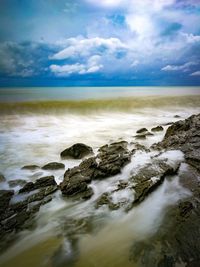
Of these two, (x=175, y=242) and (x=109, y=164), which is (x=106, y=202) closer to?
(x=109, y=164)

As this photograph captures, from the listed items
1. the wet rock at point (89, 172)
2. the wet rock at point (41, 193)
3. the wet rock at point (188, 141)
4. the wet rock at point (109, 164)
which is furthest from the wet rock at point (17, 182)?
the wet rock at point (188, 141)

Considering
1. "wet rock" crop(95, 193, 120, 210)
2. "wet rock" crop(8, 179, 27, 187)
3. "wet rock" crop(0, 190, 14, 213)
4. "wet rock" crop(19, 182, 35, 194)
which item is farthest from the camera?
"wet rock" crop(8, 179, 27, 187)

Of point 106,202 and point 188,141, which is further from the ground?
point 188,141

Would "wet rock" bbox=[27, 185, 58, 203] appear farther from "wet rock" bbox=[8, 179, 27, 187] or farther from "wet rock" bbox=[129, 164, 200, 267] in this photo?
"wet rock" bbox=[129, 164, 200, 267]

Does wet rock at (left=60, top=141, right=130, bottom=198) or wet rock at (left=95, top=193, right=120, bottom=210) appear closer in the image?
wet rock at (left=95, top=193, right=120, bottom=210)

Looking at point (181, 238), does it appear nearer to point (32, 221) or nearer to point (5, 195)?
point (32, 221)

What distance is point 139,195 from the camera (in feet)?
17.4

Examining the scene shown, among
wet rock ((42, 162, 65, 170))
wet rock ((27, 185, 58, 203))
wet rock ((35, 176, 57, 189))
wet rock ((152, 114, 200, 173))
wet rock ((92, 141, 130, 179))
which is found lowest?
wet rock ((42, 162, 65, 170))

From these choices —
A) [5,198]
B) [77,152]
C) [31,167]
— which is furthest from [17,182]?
[77,152]

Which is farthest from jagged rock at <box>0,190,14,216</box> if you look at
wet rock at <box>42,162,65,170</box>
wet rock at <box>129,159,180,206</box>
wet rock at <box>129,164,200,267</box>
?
wet rock at <box>129,164,200,267</box>

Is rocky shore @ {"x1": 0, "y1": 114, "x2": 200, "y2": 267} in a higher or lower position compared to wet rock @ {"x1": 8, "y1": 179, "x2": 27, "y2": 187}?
higher

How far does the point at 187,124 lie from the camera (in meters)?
10.2

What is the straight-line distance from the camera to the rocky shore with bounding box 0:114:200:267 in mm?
3760

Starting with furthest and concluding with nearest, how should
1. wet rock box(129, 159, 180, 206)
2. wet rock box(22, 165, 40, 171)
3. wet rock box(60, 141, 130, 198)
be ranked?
wet rock box(22, 165, 40, 171)
wet rock box(60, 141, 130, 198)
wet rock box(129, 159, 180, 206)
